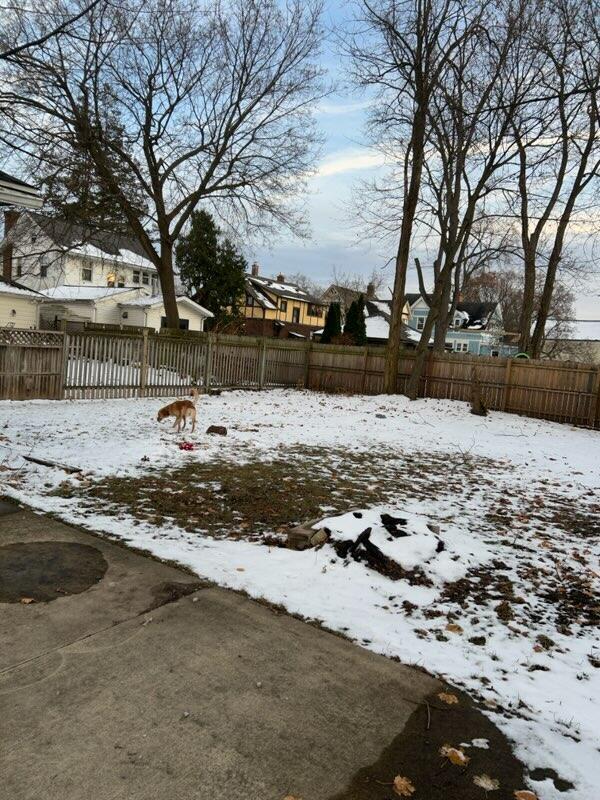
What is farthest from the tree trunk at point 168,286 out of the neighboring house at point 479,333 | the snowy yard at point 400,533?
the neighboring house at point 479,333

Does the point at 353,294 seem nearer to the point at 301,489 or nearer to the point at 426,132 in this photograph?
the point at 426,132

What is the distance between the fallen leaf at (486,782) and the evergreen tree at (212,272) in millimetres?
36270

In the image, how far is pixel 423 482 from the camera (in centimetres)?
752

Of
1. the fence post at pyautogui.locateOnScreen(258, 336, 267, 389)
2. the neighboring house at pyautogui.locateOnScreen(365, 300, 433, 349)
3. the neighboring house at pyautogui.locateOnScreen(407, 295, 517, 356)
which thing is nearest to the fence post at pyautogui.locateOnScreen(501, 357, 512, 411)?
the fence post at pyautogui.locateOnScreen(258, 336, 267, 389)

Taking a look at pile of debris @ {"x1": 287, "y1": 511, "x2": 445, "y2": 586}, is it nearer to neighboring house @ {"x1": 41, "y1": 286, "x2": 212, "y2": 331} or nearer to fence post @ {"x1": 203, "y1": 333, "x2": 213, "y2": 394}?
fence post @ {"x1": 203, "y1": 333, "x2": 213, "y2": 394}

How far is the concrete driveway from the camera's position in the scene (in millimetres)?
2131

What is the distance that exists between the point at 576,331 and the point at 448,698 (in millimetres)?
56748

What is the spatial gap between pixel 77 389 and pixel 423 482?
938 cm

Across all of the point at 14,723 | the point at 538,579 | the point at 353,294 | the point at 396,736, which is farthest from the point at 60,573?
the point at 353,294

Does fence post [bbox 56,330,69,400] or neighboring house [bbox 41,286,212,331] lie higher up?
neighboring house [bbox 41,286,212,331]

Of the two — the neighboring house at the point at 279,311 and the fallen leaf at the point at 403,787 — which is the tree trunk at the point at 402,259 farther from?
the neighboring house at the point at 279,311

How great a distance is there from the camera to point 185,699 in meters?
2.60

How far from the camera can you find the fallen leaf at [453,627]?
3480 millimetres

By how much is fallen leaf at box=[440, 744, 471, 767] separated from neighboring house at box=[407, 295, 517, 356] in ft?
160
